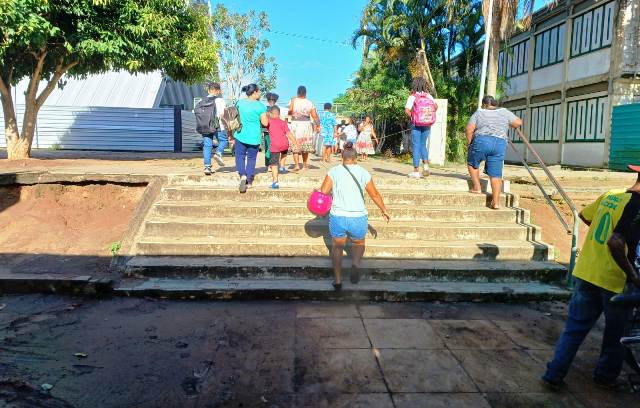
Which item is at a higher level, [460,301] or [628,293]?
[628,293]

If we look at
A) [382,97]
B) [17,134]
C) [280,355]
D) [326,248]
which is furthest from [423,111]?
[382,97]

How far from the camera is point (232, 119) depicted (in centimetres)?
695

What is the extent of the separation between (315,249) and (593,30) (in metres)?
15.8

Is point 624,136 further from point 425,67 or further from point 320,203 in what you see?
point 320,203

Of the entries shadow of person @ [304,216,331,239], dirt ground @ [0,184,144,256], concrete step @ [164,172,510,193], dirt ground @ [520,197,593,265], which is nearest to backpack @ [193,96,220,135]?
concrete step @ [164,172,510,193]

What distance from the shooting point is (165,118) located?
18875 mm

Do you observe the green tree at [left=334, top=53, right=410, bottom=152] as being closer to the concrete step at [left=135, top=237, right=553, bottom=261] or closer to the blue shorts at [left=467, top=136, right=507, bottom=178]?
the blue shorts at [left=467, top=136, right=507, bottom=178]

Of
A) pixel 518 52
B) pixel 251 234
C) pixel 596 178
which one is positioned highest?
pixel 518 52

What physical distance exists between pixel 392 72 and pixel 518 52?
655 cm

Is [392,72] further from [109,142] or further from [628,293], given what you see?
[628,293]

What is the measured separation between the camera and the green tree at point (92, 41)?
28.6 feet

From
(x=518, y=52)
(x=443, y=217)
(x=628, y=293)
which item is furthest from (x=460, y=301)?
(x=518, y=52)

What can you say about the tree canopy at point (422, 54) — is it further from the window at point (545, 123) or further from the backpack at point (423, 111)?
the backpack at point (423, 111)

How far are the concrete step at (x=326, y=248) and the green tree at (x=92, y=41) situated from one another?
5568 millimetres
